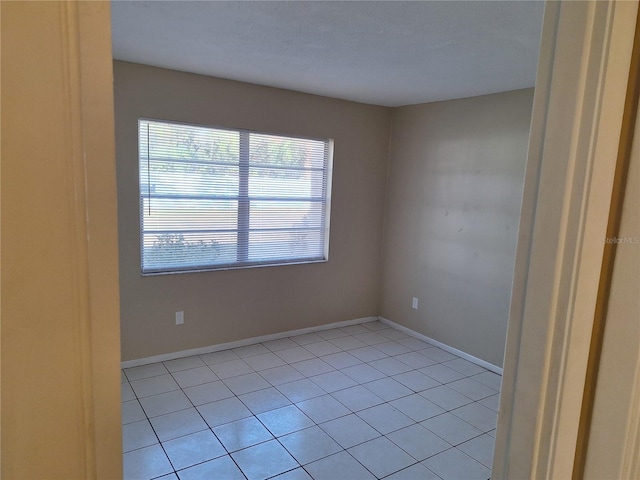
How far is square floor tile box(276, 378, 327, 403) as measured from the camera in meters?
3.16

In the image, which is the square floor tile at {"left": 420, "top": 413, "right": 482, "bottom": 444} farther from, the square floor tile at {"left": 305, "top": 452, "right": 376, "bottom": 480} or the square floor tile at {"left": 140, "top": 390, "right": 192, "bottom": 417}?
the square floor tile at {"left": 140, "top": 390, "right": 192, "bottom": 417}

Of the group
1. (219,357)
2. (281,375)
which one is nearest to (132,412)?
(219,357)

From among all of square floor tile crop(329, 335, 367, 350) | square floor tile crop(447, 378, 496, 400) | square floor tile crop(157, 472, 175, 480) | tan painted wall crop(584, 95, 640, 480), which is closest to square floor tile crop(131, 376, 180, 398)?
square floor tile crop(157, 472, 175, 480)

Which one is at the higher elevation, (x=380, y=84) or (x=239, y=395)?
(x=380, y=84)

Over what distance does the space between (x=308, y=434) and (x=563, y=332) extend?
227 cm

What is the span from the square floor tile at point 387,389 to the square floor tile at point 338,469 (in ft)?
2.71

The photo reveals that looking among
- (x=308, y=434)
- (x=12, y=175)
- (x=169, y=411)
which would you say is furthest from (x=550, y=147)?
(x=169, y=411)

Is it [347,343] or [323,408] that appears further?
[347,343]

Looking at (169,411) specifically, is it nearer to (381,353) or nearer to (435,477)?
(435,477)

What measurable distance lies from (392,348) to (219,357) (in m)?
1.72

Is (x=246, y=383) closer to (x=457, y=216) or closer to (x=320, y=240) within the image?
(x=320, y=240)

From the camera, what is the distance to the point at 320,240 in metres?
4.57

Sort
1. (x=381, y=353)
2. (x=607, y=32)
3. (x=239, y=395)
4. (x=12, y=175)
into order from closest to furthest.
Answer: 1. (x=12, y=175)
2. (x=607, y=32)
3. (x=239, y=395)
4. (x=381, y=353)

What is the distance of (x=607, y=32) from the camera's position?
2.35ft
